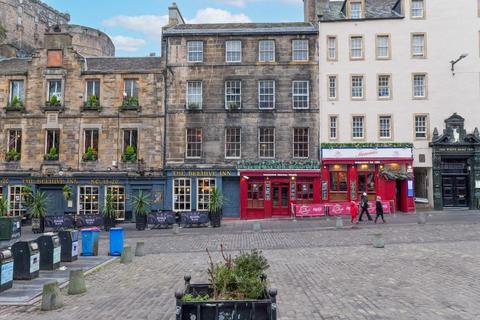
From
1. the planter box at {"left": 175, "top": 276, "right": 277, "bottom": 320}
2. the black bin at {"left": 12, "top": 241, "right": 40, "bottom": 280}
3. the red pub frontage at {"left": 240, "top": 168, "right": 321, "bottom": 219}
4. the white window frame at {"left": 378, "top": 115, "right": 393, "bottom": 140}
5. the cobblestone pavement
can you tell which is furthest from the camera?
the white window frame at {"left": 378, "top": 115, "right": 393, "bottom": 140}

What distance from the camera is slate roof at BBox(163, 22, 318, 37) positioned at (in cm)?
2855

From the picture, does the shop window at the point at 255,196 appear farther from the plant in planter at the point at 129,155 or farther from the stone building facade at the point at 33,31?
the stone building facade at the point at 33,31

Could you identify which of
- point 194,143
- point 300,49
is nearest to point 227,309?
point 194,143

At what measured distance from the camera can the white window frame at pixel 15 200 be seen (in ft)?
91.7

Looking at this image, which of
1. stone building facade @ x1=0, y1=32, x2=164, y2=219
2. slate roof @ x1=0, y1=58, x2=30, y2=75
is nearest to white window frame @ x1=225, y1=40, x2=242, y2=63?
stone building facade @ x1=0, y1=32, x2=164, y2=219

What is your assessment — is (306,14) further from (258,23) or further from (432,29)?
(432,29)

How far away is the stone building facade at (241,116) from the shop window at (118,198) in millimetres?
3310

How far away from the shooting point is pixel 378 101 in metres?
28.6

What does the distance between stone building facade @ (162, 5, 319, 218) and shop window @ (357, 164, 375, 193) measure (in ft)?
11.0

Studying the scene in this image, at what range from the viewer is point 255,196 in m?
28.1

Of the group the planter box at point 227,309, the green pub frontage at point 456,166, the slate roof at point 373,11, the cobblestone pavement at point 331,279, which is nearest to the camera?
the planter box at point 227,309

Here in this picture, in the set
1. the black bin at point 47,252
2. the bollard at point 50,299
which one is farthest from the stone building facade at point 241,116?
the bollard at point 50,299

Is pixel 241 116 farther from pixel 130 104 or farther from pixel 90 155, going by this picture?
pixel 90 155

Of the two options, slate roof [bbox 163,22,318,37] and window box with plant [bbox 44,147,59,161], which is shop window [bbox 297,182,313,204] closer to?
slate roof [bbox 163,22,318,37]
